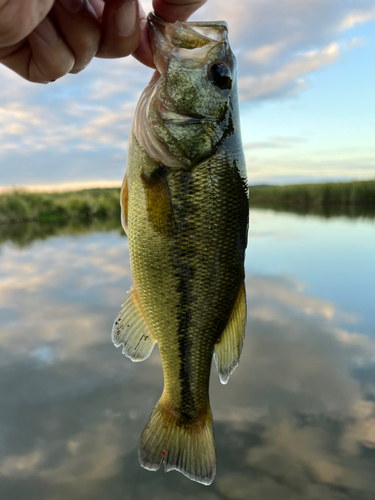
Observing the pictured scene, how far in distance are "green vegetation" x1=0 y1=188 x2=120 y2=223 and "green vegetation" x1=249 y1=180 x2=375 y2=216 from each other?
1899 cm

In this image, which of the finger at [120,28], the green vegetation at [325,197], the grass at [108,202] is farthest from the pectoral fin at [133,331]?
the green vegetation at [325,197]

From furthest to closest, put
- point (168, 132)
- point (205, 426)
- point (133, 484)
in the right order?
1. point (133, 484)
2. point (205, 426)
3. point (168, 132)

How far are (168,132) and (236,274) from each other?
770 mm

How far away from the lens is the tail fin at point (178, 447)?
1.64 meters

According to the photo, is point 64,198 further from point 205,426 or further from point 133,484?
point 205,426

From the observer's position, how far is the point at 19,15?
1443 millimetres

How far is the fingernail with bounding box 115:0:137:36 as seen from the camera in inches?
62.7

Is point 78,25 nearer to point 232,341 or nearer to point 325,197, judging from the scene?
point 232,341

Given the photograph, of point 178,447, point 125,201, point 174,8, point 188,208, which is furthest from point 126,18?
point 178,447

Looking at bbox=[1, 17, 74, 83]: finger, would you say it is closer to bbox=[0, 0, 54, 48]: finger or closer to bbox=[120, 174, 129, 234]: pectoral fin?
bbox=[0, 0, 54, 48]: finger

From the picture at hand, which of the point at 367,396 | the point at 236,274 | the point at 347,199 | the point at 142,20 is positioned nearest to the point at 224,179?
the point at 236,274

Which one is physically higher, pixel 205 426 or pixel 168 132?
pixel 168 132

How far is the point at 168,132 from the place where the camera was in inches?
62.2

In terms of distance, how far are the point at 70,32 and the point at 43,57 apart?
0.28 m
